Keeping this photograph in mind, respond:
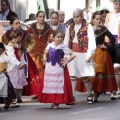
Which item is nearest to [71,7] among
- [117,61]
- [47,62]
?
[117,61]

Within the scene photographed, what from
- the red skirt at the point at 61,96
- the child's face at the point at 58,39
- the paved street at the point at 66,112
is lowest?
the paved street at the point at 66,112

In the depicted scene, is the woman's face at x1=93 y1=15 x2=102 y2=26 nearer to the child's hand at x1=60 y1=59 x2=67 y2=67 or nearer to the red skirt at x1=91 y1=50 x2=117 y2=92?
the red skirt at x1=91 y1=50 x2=117 y2=92

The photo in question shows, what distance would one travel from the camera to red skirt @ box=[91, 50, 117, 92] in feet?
61.1

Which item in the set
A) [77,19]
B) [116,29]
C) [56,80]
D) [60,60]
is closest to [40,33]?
[77,19]

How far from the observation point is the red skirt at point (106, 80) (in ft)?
61.1

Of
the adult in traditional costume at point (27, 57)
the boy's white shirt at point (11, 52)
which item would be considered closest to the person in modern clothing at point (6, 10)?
Answer: the adult in traditional costume at point (27, 57)

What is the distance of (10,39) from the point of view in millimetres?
17719

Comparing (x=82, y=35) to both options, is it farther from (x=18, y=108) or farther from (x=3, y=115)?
(x=3, y=115)

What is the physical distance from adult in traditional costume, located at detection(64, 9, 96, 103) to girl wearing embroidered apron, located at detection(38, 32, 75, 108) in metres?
0.96

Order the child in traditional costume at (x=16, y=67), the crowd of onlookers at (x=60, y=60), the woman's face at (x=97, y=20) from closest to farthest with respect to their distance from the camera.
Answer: the crowd of onlookers at (x=60, y=60)
the child in traditional costume at (x=16, y=67)
the woman's face at (x=97, y=20)

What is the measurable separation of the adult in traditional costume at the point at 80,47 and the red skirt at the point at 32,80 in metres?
0.80

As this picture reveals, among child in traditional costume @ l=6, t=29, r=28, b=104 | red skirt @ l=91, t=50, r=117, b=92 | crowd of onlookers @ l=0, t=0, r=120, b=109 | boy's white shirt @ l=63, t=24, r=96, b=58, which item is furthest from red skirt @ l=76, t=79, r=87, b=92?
child in traditional costume @ l=6, t=29, r=28, b=104

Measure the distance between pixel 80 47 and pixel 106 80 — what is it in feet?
4.00

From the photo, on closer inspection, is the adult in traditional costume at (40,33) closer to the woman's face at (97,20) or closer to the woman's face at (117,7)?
the woman's face at (97,20)
